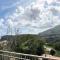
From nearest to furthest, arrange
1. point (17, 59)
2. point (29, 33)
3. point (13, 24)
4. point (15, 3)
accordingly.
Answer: point (17, 59)
point (29, 33)
point (13, 24)
point (15, 3)

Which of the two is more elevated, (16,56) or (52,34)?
(52,34)

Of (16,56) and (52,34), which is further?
(52,34)

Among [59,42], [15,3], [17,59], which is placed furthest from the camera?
[15,3]

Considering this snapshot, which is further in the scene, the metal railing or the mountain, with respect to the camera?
the mountain

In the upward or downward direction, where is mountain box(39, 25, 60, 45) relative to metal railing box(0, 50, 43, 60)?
upward

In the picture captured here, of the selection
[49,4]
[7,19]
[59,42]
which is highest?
[49,4]

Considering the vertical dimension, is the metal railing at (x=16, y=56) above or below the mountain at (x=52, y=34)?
below

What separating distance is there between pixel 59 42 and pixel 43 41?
0.62 metres

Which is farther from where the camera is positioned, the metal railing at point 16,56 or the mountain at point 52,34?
the mountain at point 52,34

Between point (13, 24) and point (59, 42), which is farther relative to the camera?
point (13, 24)

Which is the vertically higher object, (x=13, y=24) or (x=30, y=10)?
(x=30, y=10)

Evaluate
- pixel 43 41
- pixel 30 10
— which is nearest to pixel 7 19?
pixel 30 10

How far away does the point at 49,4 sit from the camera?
942cm

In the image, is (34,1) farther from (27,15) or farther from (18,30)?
(18,30)
